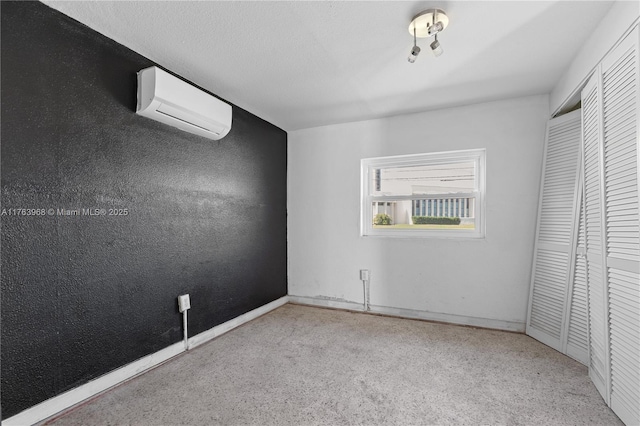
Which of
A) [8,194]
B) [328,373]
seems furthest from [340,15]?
[328,373]

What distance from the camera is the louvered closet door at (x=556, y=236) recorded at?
A: 7.58 ft

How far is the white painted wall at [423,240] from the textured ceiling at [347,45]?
12.5 inches

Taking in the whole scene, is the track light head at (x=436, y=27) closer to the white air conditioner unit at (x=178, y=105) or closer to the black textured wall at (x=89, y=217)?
the white air conditioner unit at (x=178, y=105)

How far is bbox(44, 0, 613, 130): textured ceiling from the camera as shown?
1.64 meters

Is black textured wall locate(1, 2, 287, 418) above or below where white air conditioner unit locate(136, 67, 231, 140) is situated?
below

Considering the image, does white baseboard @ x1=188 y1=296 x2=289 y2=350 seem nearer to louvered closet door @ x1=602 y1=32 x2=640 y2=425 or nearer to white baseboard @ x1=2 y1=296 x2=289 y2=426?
white baseboard @ x1=2 y1=296 x2=289 y2=426

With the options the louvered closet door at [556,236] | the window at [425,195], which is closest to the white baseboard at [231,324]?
the window at [425,195]

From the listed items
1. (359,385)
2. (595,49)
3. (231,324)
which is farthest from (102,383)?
(595,49)

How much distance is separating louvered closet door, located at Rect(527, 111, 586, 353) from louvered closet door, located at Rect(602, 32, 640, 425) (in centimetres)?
67

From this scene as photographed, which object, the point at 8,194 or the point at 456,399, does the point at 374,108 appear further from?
the point at 8,194

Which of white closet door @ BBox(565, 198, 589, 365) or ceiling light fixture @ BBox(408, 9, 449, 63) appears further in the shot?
white closet door @ BBox(565, 198, 589, 365)

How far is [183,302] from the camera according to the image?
7.69ft

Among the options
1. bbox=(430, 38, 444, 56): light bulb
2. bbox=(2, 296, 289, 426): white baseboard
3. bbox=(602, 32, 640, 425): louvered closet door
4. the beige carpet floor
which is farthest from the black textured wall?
bbox=(602, 32, 640, 425): louvered closet door

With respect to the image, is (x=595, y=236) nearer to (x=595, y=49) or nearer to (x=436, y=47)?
(x=595, y=49)
